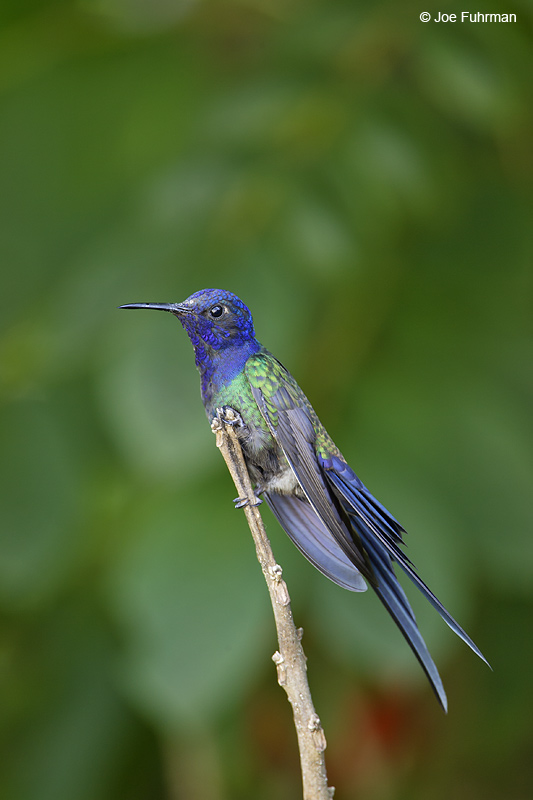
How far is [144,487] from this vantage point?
110 inches

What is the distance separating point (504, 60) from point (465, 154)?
1.22 ft

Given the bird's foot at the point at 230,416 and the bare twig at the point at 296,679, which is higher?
the bird's foot at the point at 230,416

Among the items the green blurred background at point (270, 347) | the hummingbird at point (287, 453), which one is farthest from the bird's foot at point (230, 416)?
the green blurred background at point (270, 347)

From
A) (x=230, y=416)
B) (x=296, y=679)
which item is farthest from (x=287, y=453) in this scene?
(x=296, y=679)

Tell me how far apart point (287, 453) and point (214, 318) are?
300mm

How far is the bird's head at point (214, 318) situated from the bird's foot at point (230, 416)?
13cm

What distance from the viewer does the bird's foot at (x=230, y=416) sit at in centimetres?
174

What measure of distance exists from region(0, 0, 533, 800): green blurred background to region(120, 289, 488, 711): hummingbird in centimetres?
39

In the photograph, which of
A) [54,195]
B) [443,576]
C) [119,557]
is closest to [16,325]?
[54,195]

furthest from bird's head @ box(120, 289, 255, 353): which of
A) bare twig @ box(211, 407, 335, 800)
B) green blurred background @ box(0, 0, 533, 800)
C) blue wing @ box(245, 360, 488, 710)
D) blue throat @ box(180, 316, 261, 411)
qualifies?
green blurred background @ box(0, 0, 533, 800)

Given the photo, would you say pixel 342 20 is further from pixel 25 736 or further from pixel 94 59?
pixel 25 736

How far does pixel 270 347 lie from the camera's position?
85.8 inches

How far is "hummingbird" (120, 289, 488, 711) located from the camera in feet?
5.27

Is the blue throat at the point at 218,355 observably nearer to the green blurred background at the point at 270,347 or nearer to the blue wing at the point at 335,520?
the blue wing at the point at 335,520
